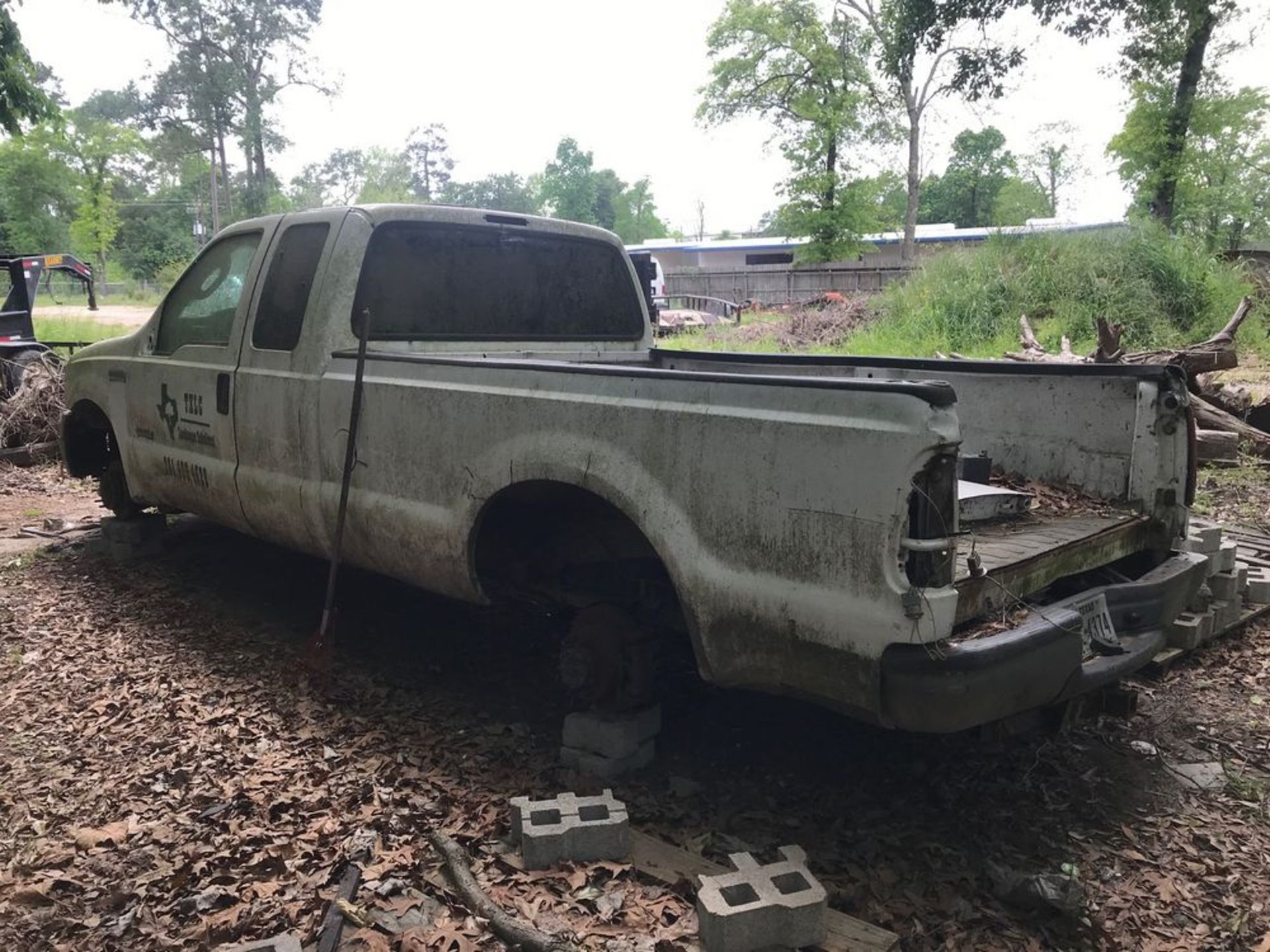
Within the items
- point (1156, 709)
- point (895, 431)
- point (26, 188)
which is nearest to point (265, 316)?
point (895, 431)

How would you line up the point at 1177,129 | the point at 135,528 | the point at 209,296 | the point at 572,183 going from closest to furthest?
1. the point at 209,296
2. the point at 135,528
3. the point at 1177,129
4. the point at 572,183

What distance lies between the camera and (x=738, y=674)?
9.53 ft

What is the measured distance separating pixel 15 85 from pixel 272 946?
11.3 metres

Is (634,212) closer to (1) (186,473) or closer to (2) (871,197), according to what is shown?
(2) (871,197)

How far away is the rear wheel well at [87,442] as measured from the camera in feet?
20.4

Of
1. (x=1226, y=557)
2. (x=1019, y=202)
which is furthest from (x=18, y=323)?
(x=1019, y=202)

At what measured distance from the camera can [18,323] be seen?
1142cm

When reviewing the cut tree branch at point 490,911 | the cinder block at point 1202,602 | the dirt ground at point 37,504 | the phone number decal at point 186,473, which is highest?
the phone number decal at point 186,473

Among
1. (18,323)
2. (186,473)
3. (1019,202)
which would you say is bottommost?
(186,473)

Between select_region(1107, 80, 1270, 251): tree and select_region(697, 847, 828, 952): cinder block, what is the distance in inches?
698

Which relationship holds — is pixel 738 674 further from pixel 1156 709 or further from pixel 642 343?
pixel 642 343

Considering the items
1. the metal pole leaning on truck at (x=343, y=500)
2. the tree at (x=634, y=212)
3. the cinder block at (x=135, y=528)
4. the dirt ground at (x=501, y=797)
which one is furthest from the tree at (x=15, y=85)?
the tree at (x=634, y=212)

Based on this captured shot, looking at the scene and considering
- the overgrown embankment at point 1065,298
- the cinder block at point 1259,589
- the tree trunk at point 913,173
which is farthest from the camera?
the tree trunk at point 913,173

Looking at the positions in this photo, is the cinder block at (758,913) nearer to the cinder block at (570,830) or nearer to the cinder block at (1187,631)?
the cinder block at (570,830)
